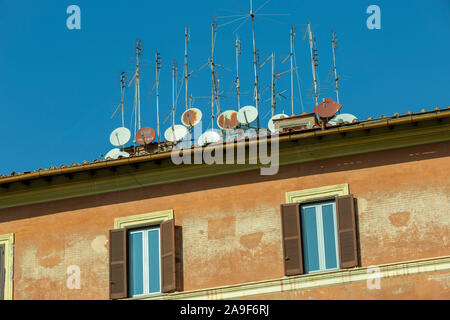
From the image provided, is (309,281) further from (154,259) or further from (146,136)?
(146,136)

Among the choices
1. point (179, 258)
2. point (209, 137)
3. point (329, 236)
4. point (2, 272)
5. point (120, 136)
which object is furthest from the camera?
point (120, 136)

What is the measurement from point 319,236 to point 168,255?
2938mm

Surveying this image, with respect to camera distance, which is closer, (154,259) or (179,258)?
(179,258)

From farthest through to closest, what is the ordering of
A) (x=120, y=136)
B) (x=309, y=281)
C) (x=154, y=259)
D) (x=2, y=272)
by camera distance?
(x=120, y=136) → (x=2, y=272) → (x=154, y=259) → (x=309, y=281)

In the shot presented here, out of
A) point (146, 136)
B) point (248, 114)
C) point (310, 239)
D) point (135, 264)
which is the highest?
point (248, 114)

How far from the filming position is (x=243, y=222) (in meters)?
22.5

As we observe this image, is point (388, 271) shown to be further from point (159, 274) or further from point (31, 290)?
point (31, 290)

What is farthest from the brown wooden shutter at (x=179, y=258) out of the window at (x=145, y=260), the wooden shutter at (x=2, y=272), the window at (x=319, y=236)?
the wooden shutter at (x=2, y=272)

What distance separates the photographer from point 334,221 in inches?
862

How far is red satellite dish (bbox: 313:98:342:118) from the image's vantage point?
23.2 m

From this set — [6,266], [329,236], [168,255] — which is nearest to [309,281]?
[329,236]

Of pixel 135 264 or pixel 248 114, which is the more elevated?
pixel 248 114

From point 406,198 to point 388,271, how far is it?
1.44 metres

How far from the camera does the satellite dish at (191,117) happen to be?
29031 mm
